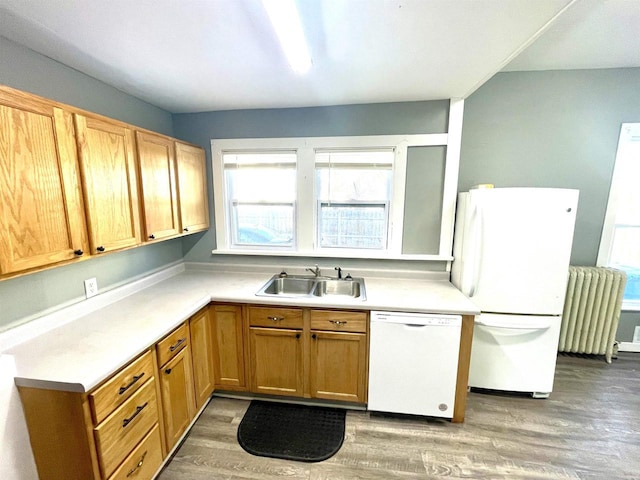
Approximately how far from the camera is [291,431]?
6.40ft

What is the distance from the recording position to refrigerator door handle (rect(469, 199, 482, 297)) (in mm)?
2098

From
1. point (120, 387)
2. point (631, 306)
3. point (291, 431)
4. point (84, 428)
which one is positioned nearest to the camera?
point (84, 428)

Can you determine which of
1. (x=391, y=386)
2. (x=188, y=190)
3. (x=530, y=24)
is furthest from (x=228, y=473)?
(x=530, y=24)

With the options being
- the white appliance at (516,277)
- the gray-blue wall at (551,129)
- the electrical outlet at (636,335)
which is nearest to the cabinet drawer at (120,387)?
the white appliance at (516,277)

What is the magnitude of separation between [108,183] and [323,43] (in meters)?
1.42

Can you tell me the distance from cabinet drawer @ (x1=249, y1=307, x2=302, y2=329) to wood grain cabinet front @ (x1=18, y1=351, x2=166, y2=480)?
82 centimetres

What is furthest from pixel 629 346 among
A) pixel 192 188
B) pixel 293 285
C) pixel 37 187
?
pixel 37 187

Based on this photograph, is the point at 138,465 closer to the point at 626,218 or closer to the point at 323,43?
the point at 323,43

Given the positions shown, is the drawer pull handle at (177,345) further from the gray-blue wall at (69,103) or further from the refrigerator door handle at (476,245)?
the refrigerator door handle at (476,245)

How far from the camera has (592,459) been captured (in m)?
1.74

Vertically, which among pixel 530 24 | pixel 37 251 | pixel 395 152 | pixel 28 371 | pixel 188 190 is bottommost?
pixel 28 371

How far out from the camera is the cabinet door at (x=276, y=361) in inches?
82.2

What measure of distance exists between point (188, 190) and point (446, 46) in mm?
2082

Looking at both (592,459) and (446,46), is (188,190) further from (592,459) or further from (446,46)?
(592,459)
